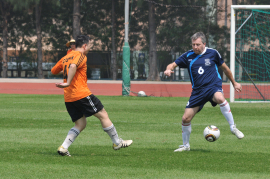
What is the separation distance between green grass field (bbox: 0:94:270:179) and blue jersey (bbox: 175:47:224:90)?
106 cm

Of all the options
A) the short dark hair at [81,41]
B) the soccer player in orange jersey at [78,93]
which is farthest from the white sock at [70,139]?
the short dark hair at [81,41]

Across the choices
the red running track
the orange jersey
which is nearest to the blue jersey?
the orange jersey

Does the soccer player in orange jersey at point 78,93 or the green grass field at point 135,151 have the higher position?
the soccer player in orange jersey at point 78,93

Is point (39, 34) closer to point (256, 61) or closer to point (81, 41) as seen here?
point (256, 61)

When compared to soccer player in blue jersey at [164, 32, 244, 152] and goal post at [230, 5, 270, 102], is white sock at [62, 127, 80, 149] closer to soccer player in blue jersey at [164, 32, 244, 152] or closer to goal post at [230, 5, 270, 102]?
soccer player in blue jersey at [164, 32, 244, 152]

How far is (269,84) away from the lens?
19.4m

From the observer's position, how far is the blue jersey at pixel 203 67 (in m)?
6.18

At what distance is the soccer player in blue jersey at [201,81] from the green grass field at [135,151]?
16.2 inches

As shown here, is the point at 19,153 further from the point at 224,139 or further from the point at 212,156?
the point at 224,139

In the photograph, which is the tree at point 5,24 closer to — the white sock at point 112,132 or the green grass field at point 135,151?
the green grass field at point 135,151

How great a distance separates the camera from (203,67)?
6.18 m

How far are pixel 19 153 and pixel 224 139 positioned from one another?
12.1 ft

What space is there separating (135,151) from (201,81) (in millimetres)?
1501

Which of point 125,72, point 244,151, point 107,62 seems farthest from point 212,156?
point 107,62
